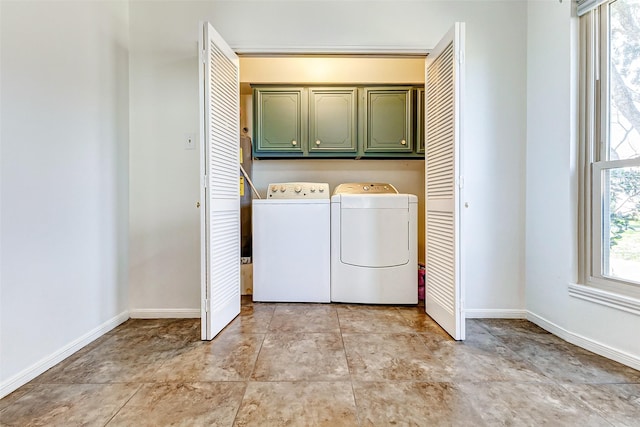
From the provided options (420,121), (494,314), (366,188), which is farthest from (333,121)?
(494,314)

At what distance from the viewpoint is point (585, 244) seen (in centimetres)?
190

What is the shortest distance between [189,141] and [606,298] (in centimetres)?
290

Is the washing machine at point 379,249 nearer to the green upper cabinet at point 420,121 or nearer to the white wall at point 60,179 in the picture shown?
the green upper cabinet at point 420,121

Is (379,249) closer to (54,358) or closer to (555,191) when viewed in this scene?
(555,191)

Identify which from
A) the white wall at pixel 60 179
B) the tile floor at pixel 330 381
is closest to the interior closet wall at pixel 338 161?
the white wall at pixel 60 179

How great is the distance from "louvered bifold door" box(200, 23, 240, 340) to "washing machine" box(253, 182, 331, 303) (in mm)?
362

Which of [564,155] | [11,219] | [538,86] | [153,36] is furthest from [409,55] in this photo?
[11,219]

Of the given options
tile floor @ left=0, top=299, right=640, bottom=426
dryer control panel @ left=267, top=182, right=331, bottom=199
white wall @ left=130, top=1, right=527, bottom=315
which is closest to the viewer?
tile floor @ left=0, top=299, right=640, bottom=426

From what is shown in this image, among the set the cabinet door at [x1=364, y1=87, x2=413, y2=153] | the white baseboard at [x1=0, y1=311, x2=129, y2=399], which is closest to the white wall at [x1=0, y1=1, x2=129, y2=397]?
the white baseboard at [x1=0, y1=311, x2=129, y2=399]

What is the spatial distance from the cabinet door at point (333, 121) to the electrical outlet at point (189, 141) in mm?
1125

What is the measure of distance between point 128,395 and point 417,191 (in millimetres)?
2982

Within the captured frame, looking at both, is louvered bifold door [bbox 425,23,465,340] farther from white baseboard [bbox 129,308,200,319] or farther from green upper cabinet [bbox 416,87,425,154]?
white baseboard [bbox 129,308,200,319]

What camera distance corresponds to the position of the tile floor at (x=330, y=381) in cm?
121

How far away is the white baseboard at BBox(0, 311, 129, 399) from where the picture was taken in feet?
4.52
